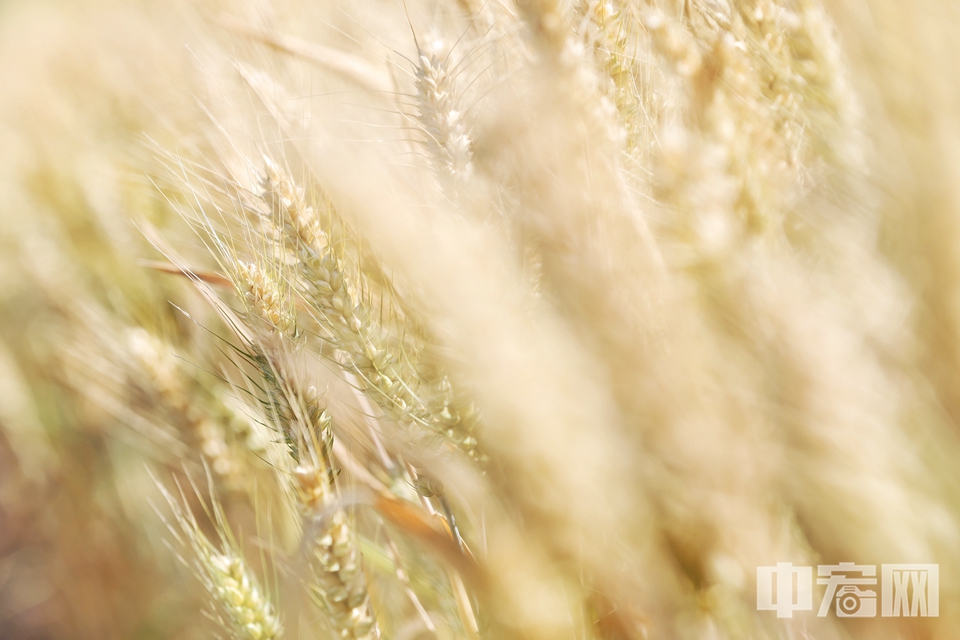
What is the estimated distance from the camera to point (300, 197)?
1.11 feet

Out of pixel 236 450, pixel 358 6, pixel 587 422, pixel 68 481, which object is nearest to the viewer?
pixel 587 422

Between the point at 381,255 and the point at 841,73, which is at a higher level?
the point at 841,73

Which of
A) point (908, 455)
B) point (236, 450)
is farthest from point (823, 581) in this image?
point (236, 450)

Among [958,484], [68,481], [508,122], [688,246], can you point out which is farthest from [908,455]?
Result: [68,481]

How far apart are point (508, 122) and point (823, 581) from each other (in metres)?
0.37

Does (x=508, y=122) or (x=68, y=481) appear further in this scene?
(x=68, y=481)

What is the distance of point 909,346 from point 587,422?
0.22m

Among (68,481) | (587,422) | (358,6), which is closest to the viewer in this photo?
(587,422)

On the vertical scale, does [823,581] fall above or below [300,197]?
below

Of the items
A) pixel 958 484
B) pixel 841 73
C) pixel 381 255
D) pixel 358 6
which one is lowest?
pixel 958 484

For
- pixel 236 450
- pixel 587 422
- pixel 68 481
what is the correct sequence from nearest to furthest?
pixel 587 422 < pixel 236 450 < pixel 68 481

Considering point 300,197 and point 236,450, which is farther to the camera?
point 236,450

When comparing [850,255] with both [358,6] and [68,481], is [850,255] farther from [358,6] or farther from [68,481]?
[68,481]

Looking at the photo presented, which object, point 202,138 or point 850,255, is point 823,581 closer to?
point 850,255
